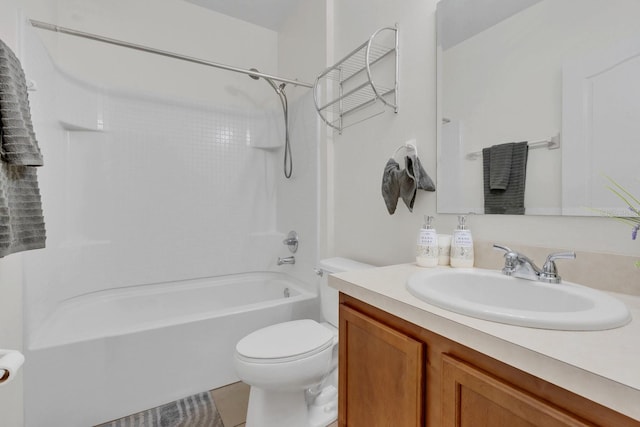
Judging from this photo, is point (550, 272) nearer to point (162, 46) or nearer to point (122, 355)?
point (122, 355)

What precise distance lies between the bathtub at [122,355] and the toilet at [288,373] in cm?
42

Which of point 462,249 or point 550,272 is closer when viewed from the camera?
point 550,272

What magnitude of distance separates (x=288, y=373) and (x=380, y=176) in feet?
3.34

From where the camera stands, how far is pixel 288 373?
Answer: 3.68 ft

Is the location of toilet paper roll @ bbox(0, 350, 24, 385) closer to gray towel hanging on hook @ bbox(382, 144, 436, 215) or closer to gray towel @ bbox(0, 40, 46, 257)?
gray towel @ bbox(0, 40, 46, 257)

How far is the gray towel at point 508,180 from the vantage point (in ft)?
3.12

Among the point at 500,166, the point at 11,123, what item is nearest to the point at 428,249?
the point at 500,166

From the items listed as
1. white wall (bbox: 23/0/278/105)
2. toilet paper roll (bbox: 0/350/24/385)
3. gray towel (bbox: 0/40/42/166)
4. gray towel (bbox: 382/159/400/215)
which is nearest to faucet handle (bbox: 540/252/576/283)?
gray towel (bbox: 382/159/400/215)

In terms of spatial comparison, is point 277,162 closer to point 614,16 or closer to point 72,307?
point 72,307

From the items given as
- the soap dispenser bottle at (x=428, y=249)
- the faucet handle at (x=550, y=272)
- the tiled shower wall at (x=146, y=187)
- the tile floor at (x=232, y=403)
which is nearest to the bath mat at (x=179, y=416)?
the tile floor at (x=232, y=403)

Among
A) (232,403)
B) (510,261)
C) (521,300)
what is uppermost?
(510,261)

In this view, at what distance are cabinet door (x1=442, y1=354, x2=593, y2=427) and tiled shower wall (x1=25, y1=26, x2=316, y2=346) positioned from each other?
1.59m

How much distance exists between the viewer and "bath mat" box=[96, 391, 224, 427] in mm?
1347

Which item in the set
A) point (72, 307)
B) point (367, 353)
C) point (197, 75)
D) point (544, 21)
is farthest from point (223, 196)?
point (544, 21)
